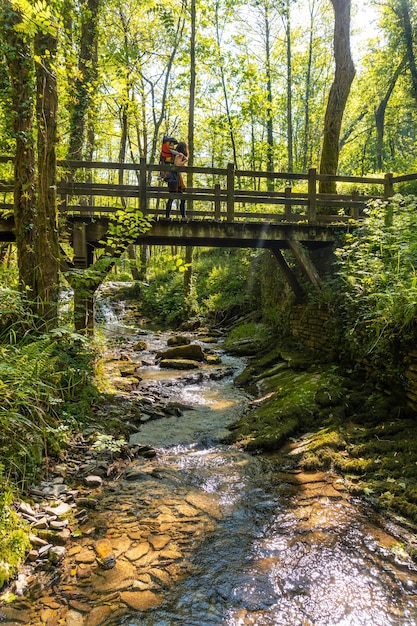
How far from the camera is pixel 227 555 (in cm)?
362

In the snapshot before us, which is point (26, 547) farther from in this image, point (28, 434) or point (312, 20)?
point (312, 20)

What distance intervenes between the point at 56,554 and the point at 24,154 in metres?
5.99

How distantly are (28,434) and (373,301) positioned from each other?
18.3 feet

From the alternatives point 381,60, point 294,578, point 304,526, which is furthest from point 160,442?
point 381,60

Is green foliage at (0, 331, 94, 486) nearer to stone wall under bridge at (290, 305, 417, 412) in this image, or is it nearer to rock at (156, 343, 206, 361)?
stone wall under bridge at (290, 305, 417, 412)

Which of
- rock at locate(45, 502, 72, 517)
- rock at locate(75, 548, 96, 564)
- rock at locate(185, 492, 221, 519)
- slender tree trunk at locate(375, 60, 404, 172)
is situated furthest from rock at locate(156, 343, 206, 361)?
slender tree trunk at locate(375, 60, 404, 172)

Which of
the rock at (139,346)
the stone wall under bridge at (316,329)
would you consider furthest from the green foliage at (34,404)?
the rock at (139,346)

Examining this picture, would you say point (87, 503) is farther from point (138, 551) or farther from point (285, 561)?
point (285, 561)

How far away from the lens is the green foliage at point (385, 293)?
587 centimetres

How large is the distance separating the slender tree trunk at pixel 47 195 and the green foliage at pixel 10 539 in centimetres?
328

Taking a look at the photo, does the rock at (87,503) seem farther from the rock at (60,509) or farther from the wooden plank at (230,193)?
the wooden plank at (230,193)

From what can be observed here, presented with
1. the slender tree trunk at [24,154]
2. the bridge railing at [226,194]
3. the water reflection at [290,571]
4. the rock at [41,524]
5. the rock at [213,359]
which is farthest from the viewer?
the rock at [213,359]

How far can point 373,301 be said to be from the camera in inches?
274

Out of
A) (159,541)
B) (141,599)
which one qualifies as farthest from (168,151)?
(141,599)
